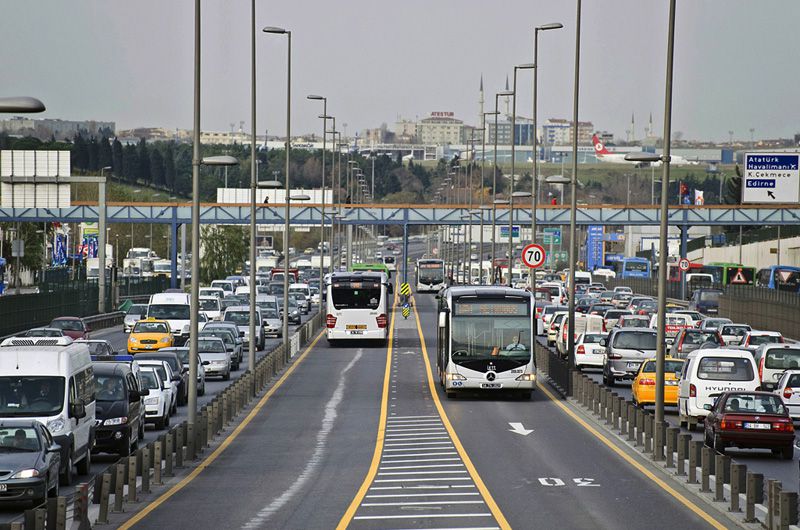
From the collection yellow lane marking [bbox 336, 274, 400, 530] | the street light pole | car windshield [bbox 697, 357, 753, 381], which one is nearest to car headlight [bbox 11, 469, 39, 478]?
yellow lane marking [bbox 336, 274, 400, 530]

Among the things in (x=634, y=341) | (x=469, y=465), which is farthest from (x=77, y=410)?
(x=634, y=341)

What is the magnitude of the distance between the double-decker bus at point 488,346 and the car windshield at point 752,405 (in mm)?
12072

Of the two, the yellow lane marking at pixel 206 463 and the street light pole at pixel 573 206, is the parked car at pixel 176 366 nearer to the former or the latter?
the yellow lane marking at pixel 206 463

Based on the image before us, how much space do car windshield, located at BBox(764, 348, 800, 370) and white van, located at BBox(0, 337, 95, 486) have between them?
1962 centimetres

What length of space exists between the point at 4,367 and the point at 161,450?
280 centimetres

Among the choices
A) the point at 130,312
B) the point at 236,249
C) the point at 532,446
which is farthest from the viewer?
the point at 236,249

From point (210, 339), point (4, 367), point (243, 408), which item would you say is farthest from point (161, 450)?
point (210, 339)

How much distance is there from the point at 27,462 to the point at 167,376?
15776 millimetres

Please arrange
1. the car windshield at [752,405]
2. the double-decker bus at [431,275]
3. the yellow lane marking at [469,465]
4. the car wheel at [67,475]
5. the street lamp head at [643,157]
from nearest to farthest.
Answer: the yellow lane marking at [469,465]
the car wheel at [67,475]
the car windshield at [752,405]
the street lamp head at [643,157]
the double-decker bus at [431,275]

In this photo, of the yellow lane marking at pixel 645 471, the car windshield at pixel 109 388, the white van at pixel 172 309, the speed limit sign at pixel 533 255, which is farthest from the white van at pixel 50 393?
the white van at pixel 172 309

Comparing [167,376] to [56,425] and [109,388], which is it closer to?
[109,388]

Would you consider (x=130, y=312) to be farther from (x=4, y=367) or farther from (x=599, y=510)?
(x=599, y=510)

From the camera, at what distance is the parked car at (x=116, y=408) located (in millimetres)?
26688

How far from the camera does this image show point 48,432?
21438 mm
